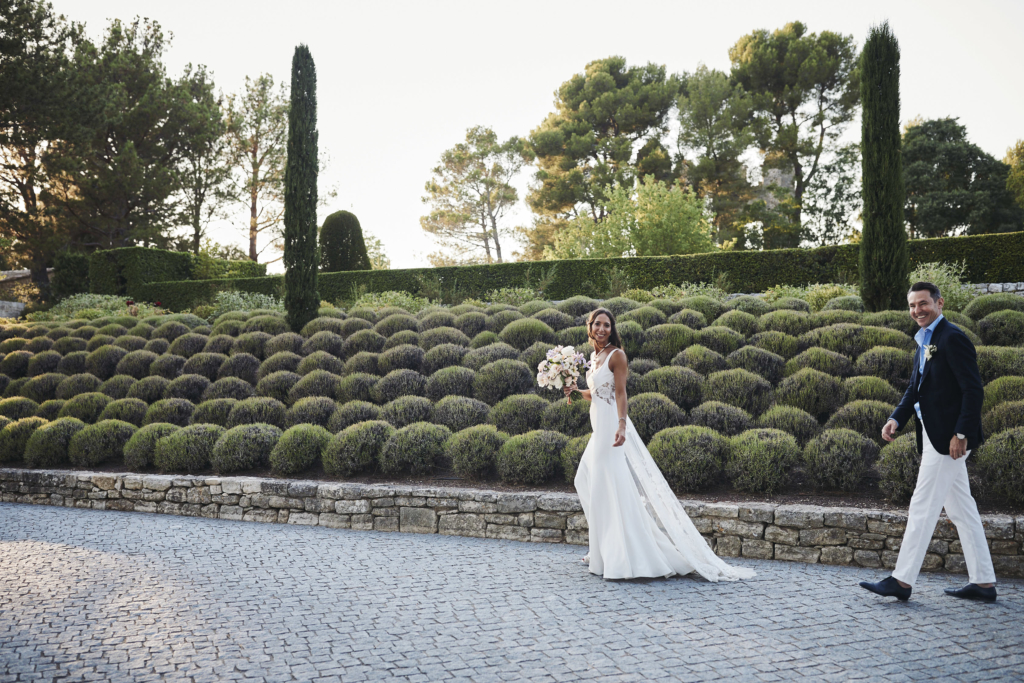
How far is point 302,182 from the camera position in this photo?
36.5ft

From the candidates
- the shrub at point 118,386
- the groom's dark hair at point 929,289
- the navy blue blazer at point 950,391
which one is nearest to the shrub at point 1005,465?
the navy blue blazer at point 950,391

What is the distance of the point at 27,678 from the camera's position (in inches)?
114

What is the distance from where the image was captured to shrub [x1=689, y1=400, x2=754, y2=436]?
243 inches

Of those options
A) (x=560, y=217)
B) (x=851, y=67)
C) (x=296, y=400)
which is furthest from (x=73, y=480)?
(x=851, y=67)

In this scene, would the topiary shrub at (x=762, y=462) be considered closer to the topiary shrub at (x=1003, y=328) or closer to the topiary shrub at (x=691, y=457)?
the topiary shrub at (x=691, y=457)

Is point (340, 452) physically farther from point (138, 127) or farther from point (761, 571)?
point (138, 127)

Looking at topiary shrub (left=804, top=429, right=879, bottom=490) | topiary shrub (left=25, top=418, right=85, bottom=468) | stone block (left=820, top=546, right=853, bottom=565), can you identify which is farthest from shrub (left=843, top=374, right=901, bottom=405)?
topiary shrub (left=25, top=418, right=85, bottom=468)

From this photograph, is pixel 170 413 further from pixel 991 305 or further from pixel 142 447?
pixel 991 305

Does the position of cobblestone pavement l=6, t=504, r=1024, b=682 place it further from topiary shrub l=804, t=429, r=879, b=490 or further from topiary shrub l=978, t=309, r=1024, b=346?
topiary shrub l=978, t=309, r=1024, b=346

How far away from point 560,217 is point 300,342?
22.8m

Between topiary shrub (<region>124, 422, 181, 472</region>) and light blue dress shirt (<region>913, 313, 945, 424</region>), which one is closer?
light blue dress shirt (<region>913, 313, 945, 424</region>)

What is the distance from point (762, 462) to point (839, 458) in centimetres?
61

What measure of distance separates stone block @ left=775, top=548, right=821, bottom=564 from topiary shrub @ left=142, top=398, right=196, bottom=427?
7.12m

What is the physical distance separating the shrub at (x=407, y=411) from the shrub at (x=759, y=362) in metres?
3.63
